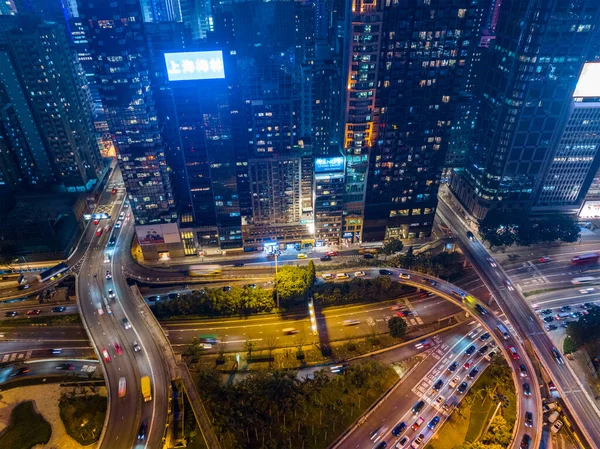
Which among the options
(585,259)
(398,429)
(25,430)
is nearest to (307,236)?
(398,429)

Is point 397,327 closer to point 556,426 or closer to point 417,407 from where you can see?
point 417,407

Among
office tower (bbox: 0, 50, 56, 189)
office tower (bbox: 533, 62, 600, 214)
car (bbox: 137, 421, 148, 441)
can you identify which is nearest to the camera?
car (bbox: 137, 421, 148, 441)

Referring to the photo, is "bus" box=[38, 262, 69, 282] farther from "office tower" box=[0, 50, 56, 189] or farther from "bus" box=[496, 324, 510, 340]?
"bus" box=[496, 324, 510, 340]

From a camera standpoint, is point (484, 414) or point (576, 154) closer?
point (484, 414)

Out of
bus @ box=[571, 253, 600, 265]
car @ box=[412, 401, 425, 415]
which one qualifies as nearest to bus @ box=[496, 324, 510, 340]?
car @ box=[412, 401, 425, 415]

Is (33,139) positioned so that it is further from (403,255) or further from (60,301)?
(403,255)

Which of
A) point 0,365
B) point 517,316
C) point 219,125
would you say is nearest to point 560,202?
point 517,316

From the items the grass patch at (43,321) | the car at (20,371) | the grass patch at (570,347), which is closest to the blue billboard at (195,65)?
the grass patch at (43,321)

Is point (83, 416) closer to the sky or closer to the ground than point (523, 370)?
closer to the ground
